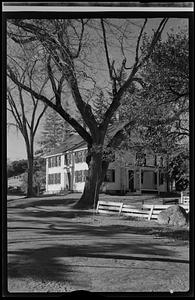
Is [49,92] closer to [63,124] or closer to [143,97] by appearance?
[63,124]

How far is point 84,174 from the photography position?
2.61 metres

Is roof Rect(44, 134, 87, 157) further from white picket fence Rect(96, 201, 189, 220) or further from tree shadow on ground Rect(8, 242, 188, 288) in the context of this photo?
tree shadow on ground Rect(8, 242, 188, 288)

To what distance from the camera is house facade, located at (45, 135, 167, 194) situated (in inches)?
101

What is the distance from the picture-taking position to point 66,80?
99.4 inches

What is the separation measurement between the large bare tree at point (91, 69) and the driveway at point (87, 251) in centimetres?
20

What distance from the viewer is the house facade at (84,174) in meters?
2.57

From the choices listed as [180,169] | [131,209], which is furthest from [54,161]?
[180,169]

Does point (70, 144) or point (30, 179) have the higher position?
point (70, 144)

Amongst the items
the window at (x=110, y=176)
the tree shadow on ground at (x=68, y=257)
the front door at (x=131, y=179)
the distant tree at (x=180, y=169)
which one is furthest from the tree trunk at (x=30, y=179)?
the distant tree at (x=180, y=169)

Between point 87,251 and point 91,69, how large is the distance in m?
1.23

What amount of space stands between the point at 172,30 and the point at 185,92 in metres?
0.42

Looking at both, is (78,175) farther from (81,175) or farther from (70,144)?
(70,144)
